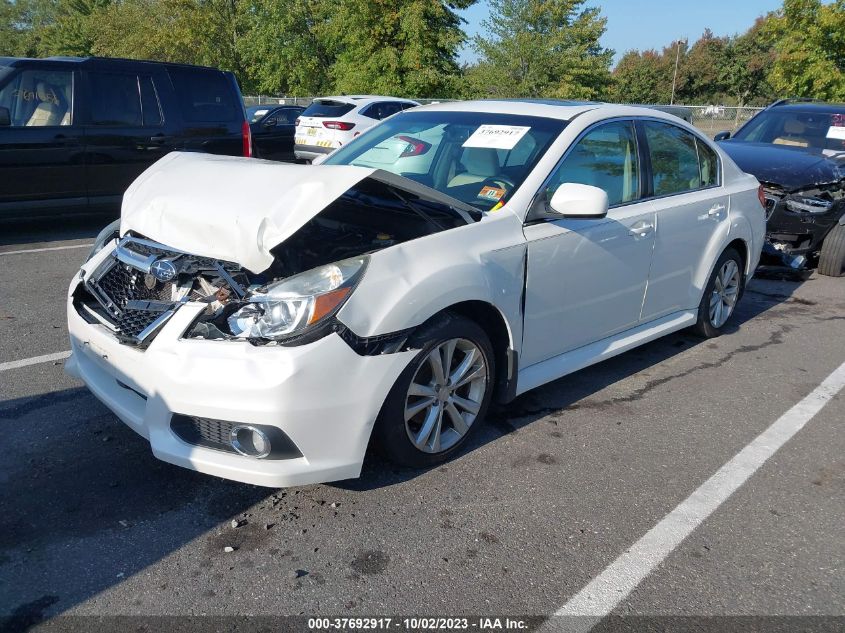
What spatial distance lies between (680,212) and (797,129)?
5.40 metres

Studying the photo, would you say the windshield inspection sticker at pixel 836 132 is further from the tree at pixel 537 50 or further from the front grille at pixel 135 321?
the tree at pixel 537 50

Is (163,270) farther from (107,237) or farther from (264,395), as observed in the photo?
(107,237)

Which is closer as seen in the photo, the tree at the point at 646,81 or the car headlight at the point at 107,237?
the car headlight at the point at 107,237

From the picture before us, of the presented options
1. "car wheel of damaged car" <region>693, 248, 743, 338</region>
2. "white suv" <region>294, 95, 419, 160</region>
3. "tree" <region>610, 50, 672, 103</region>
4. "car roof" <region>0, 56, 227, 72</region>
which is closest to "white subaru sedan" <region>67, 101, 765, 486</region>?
"car wheel of damaged car" <region>693, 248, 743, 338</region>

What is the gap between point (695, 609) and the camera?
258 cm

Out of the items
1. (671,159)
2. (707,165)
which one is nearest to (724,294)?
(707,165)

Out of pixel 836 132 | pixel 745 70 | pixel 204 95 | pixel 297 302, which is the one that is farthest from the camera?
pixel 745 70

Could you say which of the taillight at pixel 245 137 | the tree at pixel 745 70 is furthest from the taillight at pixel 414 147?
the tree at pixel 745 70

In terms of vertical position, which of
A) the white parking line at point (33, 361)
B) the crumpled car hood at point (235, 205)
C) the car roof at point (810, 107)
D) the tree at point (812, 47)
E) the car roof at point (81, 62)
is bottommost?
the white parking line at point (33, 361)

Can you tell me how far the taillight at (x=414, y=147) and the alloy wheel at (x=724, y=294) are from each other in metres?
2.44

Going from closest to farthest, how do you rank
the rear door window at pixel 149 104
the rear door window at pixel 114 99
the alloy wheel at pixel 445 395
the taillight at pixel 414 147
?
the alloy wheel at pixel 445 395, the taillight at pixel 414 147, the rear door window at pixel 114 99, the rear door window at pixel 149 104

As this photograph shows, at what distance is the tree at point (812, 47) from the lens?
57.6ft

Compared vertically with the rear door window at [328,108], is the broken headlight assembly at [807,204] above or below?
below

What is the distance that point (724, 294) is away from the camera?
5.54 metres
